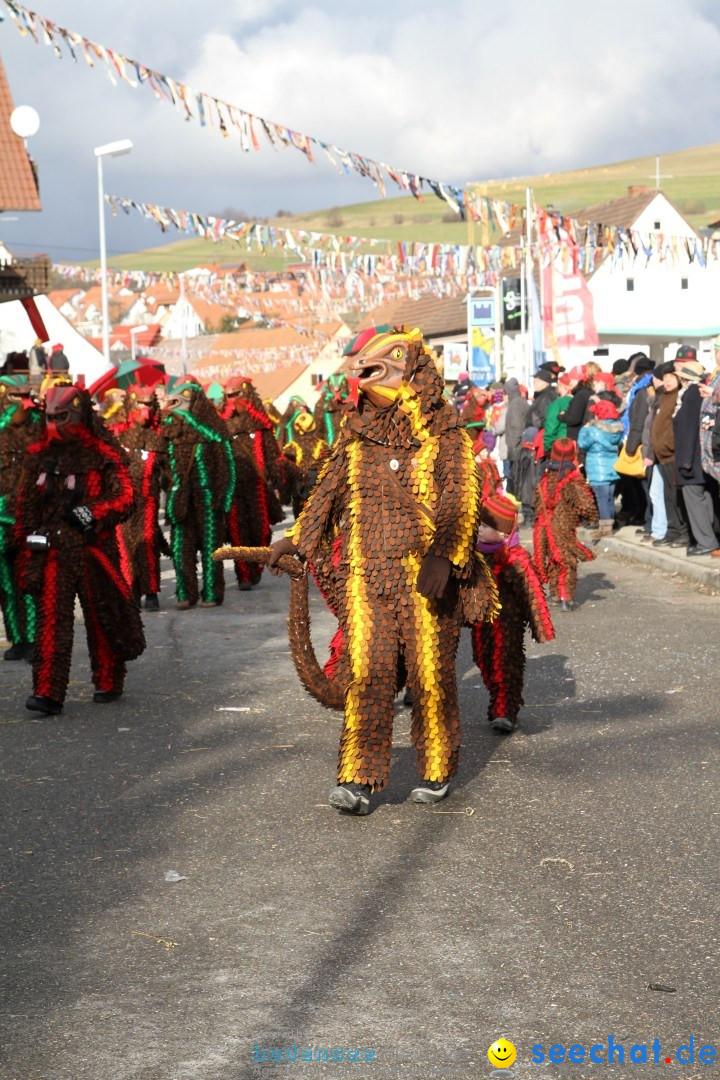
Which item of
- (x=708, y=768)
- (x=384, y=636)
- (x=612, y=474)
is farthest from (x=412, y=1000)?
(x=612, y=474)

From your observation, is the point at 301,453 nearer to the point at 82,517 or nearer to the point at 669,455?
the point at 669,455

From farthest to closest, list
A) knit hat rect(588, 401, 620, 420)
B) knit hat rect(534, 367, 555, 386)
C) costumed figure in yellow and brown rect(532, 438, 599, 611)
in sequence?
knit hat rect(534, 367, 555, 386) < knit hat rect(588, 401, 620, 420) < costumed figure in yellow and brown rect(532, 438, 599, 611)

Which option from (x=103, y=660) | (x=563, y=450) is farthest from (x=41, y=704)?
(x=563, y=450)

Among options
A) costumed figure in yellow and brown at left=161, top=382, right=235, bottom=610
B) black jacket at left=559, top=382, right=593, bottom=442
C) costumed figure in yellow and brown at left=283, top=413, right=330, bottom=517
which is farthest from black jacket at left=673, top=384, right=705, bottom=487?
costumed figure in yellow and brown at left=283, top=413, right=330, bottom=517

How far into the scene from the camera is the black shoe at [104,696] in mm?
8905

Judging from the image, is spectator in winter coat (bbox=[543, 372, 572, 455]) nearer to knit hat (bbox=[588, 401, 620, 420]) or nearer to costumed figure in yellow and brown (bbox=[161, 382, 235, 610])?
knit hat (bbox=[588, 401, 620, 420])

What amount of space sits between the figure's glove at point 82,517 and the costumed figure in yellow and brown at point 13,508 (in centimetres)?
171

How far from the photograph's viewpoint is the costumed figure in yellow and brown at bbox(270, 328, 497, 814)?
6164 millimetres

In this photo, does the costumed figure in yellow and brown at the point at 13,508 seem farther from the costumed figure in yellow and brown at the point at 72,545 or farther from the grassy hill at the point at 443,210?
the grassy hill at the point at 443,210

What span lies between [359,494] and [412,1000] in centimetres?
249

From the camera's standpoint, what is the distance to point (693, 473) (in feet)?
48.8

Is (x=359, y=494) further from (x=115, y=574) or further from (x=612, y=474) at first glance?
(x=612, y=474)

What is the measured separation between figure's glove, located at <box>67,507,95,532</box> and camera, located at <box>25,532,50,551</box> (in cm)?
17

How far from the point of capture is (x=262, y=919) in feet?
16.3
